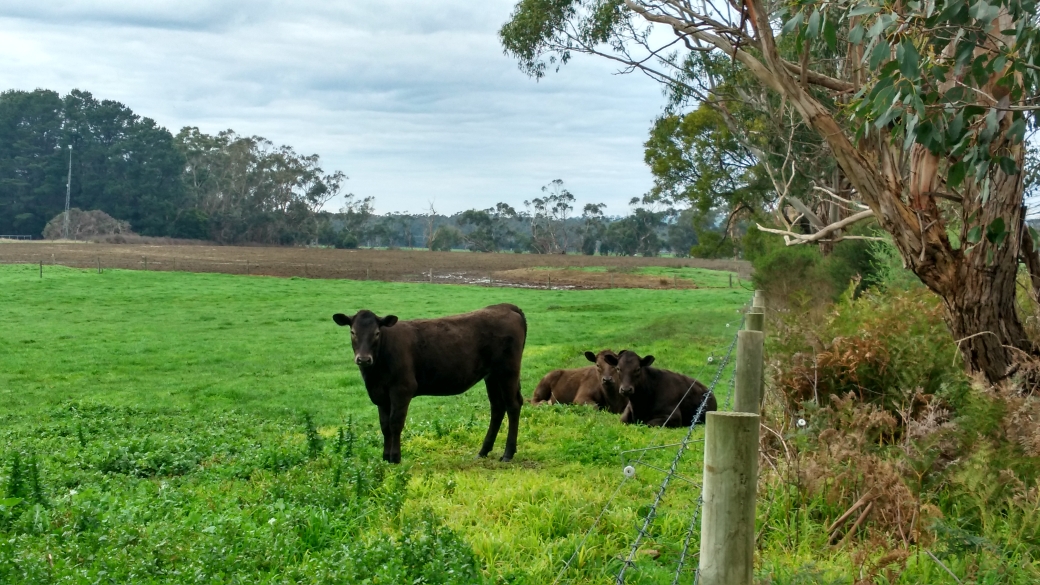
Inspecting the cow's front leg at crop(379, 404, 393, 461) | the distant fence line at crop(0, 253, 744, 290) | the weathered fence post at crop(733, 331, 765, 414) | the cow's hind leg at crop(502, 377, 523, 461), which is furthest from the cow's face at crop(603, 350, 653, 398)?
the distant fence line at crop(0, 253, 744, 290)

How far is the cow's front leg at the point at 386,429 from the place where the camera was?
846cm

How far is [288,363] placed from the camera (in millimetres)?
19656

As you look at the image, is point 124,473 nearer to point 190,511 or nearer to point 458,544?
point 190,511

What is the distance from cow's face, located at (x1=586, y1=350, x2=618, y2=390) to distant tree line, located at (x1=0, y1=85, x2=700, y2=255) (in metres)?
84.6

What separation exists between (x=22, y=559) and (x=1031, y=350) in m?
7.44

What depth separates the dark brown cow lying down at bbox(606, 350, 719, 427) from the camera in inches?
437

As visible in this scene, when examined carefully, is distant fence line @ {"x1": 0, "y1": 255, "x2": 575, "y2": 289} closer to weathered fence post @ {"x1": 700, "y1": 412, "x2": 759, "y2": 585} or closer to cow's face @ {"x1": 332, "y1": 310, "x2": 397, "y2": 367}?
cow's face @ {"x1": 332, "y1": 310, "x2": 397, "y2": 367}

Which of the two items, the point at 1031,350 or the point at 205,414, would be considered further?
the point at 205,414

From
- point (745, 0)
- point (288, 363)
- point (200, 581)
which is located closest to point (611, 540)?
point (200, 581)

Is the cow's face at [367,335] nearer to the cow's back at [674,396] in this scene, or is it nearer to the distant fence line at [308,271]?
the cow's back at [674,396]

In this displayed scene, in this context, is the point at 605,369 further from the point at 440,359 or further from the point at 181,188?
the point at 181,188

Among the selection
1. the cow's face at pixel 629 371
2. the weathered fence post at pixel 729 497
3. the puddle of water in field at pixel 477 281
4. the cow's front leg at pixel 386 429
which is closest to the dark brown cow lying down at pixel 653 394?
the cow's face at pixel 629 371

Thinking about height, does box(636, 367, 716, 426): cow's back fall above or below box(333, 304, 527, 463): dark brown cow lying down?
below

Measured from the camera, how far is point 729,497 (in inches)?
113
